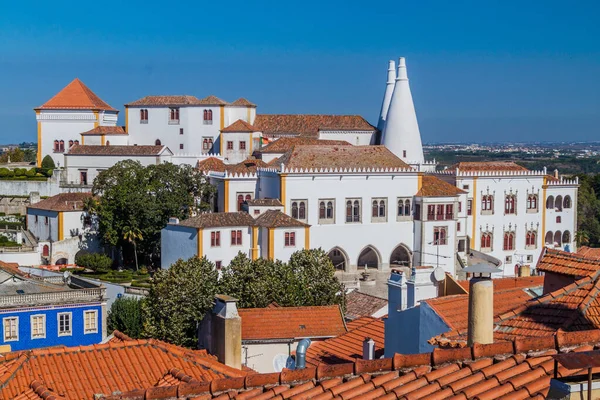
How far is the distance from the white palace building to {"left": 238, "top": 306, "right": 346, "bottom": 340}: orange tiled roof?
1612cm

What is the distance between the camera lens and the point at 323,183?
148 ft

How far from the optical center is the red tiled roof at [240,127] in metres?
57.3

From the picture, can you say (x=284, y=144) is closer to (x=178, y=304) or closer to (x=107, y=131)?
(x=107, y=131)

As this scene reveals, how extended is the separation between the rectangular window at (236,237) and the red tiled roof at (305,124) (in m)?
18.2

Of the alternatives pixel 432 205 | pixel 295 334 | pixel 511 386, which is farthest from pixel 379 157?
pixel 511 386

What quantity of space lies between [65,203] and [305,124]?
679 inches

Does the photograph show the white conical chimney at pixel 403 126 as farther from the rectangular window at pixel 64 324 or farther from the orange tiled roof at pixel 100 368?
the orange tiled roof at pixel 100 368

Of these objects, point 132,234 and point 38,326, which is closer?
point 38,326

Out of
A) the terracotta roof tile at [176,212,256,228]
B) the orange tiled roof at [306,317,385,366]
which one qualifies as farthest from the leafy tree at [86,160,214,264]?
the orange tiled roof at [306,317,385,366]

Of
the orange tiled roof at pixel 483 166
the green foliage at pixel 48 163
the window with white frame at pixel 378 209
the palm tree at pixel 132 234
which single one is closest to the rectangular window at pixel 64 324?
the palm tree at pixel 132 234

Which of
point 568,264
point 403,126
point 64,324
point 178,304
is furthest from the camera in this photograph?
point 403,126

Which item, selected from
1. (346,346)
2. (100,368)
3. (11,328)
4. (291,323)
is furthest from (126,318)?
(100,368)

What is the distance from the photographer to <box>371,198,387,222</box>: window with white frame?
1823 inches

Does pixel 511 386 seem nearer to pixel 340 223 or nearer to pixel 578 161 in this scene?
pixel 340 223
